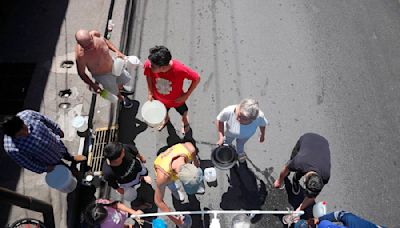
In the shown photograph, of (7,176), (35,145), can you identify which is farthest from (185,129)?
(7,176)

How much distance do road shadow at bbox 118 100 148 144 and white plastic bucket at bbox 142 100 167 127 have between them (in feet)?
3.28

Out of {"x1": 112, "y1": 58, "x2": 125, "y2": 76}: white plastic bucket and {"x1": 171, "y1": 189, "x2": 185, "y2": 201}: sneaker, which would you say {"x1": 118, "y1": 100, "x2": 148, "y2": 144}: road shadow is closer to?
{"x1": 112, "y1": 58, "x2": 125, "y2": 76}: white plastic bucket

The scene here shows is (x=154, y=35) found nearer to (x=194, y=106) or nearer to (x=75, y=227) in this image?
(x=194, y=106)

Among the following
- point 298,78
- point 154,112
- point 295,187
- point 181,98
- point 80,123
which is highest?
point 298,78

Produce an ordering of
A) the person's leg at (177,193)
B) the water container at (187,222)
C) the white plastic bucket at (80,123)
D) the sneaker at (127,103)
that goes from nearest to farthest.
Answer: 1. the water container at (187,222)
2. the person's leg at (177,193)
3. the white plastic bucket at (80,123)
4. the sneaker at (127,103)

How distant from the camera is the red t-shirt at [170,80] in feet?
15.5

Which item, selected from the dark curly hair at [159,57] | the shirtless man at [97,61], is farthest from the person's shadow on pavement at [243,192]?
the shirtless man at [97,61]

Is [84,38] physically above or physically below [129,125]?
above

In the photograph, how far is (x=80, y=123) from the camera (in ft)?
18.7

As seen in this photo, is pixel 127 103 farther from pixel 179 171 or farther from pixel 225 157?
pixel 179 171

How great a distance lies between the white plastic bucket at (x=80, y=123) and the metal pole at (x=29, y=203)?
1389 millimetres

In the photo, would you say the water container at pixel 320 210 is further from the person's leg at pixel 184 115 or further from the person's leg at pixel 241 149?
the person's leg at pixel 184 115

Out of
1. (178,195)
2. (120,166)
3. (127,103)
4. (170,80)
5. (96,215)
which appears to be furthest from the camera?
(127,103)

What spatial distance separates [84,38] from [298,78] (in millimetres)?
4213
